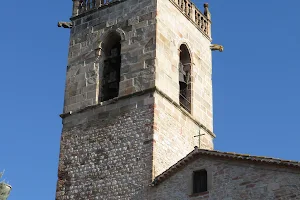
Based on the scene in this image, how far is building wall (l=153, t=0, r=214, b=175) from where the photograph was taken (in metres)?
19.7

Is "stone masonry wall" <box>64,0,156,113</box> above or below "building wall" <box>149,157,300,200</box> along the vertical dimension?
above

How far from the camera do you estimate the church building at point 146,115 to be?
17203 millimetres

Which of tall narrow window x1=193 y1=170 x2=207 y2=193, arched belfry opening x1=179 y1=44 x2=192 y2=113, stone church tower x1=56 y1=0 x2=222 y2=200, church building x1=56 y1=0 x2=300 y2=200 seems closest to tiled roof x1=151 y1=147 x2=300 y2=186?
church building x1=56 y1=0 x2=300 y2=200

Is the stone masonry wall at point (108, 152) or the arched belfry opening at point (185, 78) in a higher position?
the arched belfry opening at point (185, 78)

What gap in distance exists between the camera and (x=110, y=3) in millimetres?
22562

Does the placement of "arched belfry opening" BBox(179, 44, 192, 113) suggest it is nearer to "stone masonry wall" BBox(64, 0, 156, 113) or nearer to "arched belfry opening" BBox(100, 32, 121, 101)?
"stone masonry wall" BBox(64, 0, 156, 113)

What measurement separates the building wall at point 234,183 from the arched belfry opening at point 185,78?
426cm

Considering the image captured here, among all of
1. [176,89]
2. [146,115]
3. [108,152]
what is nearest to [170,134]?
[146,115]

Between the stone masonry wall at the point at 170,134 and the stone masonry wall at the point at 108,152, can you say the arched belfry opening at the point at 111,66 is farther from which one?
the stone masonry wall at the point at 170,134

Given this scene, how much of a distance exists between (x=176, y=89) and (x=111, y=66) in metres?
2.30

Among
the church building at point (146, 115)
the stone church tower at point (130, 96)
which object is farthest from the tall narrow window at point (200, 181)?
the stone church tower at point (130, 96)

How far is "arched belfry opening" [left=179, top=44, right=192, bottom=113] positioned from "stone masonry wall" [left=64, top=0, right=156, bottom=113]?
179cm

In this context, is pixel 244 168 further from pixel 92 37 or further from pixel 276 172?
pixel 92 37

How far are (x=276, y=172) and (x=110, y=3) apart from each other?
900cm
